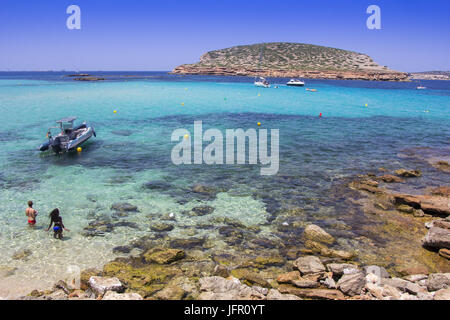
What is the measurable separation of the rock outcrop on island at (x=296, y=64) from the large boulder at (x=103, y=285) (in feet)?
486

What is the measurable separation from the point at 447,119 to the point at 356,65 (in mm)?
144505

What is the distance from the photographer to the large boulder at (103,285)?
25.2 ft

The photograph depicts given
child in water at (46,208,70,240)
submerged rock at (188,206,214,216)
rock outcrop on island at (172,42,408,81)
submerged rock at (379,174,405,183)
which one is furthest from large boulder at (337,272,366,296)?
rock outcrop on island at (172,42,408,81)

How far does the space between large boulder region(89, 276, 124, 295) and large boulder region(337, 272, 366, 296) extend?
5.87 metres

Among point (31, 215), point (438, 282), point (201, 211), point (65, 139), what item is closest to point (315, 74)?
point (65, 139)

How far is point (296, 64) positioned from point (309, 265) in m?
169

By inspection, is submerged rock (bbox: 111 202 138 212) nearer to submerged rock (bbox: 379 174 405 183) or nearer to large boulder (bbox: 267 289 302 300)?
large boulder (bbox: 267 289 302 300)

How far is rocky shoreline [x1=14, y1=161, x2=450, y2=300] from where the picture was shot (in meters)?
7.66

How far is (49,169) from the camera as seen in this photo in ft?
59.6

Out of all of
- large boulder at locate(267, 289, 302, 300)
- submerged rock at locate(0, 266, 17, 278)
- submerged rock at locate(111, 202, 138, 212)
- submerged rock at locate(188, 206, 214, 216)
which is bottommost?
submerged rock at locate(0, 266, 17, 278)

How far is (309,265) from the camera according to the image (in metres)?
8.88

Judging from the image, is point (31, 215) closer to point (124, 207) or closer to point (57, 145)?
point (124, 207)

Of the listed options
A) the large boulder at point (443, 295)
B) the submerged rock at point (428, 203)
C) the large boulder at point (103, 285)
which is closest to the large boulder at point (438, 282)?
the large boulder at point (443, 295)
